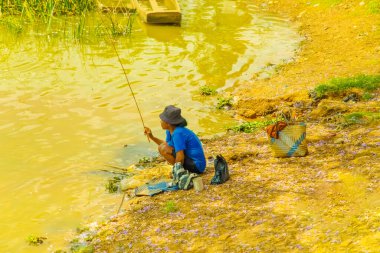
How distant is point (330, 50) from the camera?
13.8 m

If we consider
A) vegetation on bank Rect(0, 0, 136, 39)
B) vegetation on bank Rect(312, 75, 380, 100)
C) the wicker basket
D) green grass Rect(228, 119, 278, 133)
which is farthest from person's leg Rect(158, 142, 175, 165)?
vegetation on bank Rect(0, 0, 136, 39)

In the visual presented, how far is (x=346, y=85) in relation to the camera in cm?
1038

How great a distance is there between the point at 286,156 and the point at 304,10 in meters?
12.4

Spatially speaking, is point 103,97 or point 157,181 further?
point 103,97

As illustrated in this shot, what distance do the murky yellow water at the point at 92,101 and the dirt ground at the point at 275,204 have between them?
0.91 m

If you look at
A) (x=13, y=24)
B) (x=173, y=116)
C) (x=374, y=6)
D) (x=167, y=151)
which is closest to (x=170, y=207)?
(x=167, y=151)

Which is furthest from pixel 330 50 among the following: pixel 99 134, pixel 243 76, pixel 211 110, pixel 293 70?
pixel 99 134

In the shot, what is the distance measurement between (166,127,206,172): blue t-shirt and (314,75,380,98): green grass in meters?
3.97

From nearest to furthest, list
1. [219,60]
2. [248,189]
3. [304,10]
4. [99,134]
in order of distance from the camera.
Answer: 1. [248,189]
2. [99,134]
3. [219,60]
4. [304,10]

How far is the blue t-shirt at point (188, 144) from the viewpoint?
7.03 metres

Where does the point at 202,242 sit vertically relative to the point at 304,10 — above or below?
below

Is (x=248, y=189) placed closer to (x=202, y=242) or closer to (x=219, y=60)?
(x=202, y=242)

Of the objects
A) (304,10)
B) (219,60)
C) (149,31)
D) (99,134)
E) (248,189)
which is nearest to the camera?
(248,189)

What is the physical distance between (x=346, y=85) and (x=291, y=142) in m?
3.80
